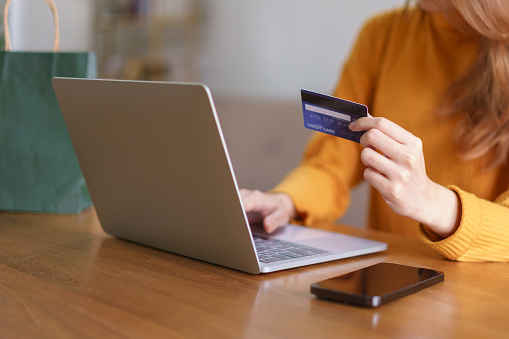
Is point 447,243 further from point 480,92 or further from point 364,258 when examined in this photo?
A: point 480,92

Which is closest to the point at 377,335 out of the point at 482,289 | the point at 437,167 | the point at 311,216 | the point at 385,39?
the point at 482,289

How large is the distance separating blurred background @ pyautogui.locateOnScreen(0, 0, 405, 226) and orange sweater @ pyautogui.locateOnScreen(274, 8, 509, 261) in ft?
1.68

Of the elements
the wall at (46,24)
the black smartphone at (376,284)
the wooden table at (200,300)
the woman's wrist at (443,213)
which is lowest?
the wooden table at (200,300)

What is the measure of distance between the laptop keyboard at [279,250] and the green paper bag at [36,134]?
0.41 meters

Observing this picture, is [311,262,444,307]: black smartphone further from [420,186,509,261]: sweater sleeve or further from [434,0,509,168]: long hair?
[434,0,509,168]: long hair

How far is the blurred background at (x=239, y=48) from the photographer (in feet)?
4.69

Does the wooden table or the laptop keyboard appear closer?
the wooden table

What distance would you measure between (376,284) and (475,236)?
0.25m

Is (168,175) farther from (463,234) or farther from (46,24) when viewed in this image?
(46,24)

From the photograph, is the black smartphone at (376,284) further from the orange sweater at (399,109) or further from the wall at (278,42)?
the wall at (278,42)

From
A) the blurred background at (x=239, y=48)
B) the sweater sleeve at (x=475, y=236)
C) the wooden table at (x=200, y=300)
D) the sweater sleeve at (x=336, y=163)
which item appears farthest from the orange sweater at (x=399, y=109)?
the blurred background at (x=239, y=48)

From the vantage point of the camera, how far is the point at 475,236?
2.54ft

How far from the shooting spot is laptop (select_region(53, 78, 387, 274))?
61cm

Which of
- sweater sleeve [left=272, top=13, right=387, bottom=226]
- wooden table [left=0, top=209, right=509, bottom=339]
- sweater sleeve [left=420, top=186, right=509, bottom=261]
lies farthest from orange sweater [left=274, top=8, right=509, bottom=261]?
wooden table [left=0, top=209, right=509, bottom=339]
